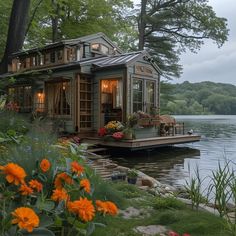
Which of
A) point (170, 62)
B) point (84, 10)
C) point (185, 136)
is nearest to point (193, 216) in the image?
point (185, 136)

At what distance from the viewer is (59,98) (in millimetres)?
15688

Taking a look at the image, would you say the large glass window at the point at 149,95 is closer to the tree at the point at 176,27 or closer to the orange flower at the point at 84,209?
the tree at the point at 176,27

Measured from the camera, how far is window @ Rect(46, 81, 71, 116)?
15.2 meters

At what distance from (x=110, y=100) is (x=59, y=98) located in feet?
7.30

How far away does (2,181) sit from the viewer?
2.58m

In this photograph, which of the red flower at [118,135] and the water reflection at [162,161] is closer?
the water reflection at [162,161]

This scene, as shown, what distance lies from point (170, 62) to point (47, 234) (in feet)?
88.4

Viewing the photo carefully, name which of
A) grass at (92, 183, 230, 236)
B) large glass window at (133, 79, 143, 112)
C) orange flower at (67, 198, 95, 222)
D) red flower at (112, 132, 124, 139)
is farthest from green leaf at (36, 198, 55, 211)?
large glass window at (133, 79, 143, 112)

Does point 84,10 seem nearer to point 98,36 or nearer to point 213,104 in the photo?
point 98,36

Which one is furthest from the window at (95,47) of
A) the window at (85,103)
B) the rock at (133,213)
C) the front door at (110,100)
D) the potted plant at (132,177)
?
the rock at (133,213)

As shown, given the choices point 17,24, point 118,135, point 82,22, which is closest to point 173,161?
point 118,135

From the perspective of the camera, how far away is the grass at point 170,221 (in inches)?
127

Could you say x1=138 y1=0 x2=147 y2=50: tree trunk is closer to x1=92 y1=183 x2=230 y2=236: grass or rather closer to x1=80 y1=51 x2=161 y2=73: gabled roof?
x1=80 y1=51 x2=161 y2=73: gabled roof

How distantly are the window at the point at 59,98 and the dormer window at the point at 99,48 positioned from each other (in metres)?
2.56
